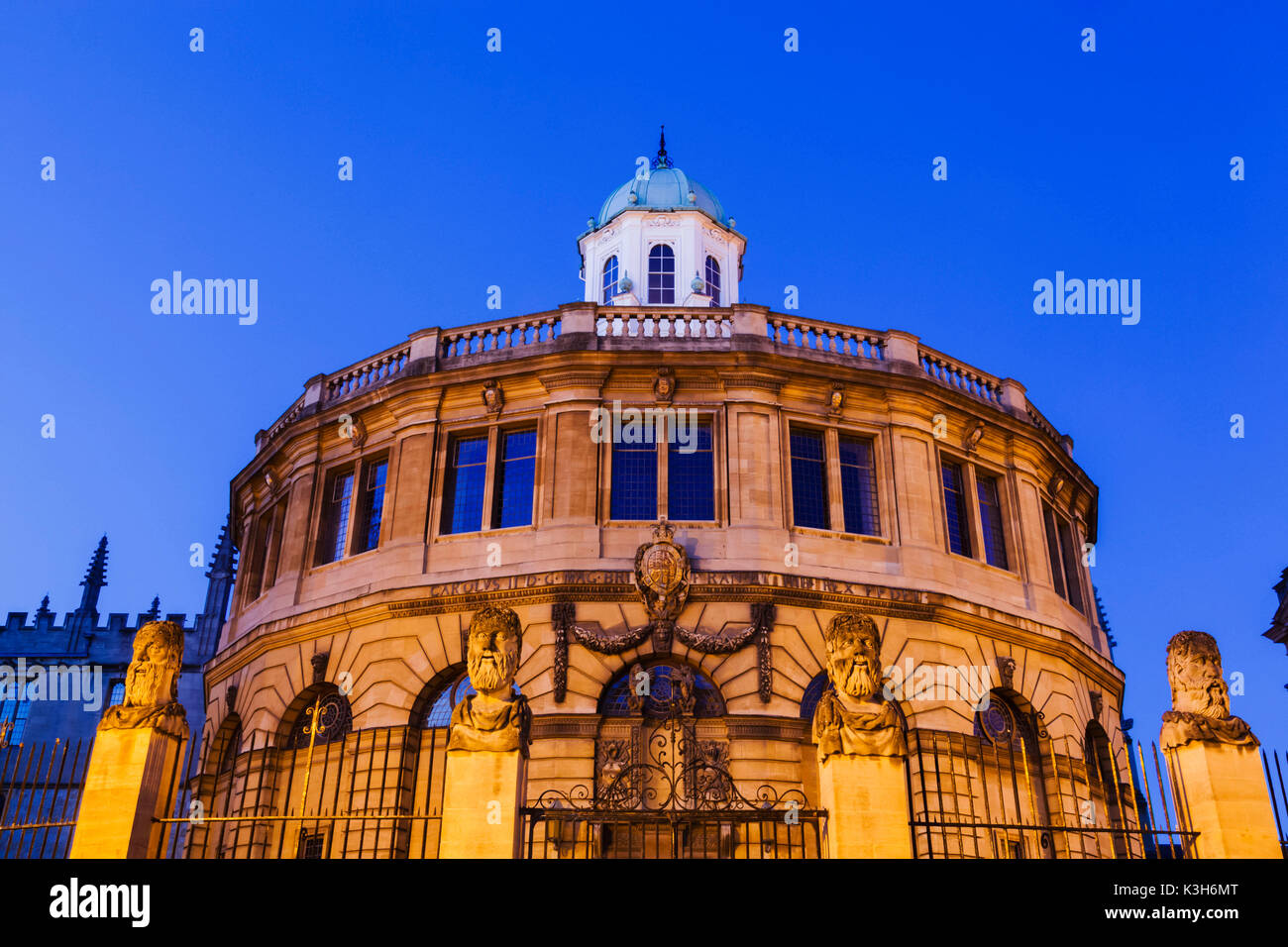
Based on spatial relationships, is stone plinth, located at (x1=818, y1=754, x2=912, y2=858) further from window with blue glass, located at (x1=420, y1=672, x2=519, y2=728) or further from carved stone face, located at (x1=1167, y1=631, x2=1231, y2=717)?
window with blue glass, located at (x1=420, y1=672, x2=519, y2=728)

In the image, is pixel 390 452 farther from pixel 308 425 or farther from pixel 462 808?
pixel 462 808

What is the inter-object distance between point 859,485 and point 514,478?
27.0 ft

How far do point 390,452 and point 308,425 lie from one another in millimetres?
3082

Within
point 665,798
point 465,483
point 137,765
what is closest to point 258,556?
point 465,483

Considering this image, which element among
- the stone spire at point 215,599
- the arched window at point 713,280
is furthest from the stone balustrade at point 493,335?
the stone spire at point 215,599

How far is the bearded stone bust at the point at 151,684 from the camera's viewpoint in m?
14.3

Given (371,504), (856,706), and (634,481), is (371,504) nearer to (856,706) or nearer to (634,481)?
(634,481)

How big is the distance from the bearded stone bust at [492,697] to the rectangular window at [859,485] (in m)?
14.1

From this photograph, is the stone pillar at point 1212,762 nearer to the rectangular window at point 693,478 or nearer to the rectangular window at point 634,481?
the rectangular window at point 693,478

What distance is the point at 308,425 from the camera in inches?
1152

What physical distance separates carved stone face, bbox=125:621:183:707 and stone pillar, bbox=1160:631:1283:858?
13.0 m

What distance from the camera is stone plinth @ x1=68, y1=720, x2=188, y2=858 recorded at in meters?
13.7
